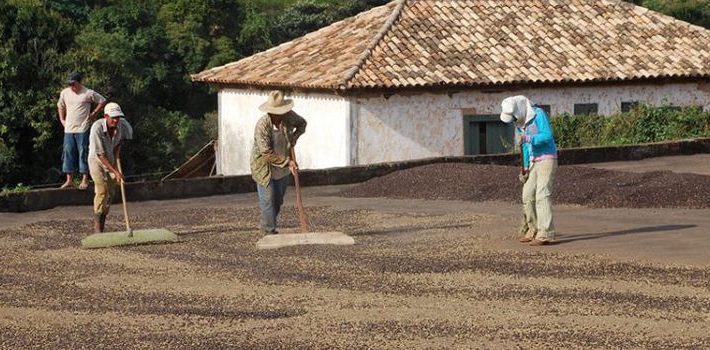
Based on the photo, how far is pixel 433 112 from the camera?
3959cm

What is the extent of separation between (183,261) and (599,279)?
4325 mm

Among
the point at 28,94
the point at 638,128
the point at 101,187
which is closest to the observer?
the point at 101,187

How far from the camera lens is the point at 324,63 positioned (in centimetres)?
4044

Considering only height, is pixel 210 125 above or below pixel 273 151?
above

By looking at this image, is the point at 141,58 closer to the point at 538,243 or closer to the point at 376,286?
the point at 538,243

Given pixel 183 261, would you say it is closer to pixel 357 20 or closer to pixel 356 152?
pixel 356 152

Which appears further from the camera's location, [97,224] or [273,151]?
[97,224]

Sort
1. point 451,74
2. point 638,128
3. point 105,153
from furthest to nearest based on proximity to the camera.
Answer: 1. point 451,74
2. point 638,128
3. point 105,153

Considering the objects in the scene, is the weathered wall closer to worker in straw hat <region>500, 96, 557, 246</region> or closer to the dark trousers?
the dark trousers

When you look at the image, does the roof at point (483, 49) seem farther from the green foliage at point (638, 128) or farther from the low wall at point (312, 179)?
the low wall at point (312, 179)

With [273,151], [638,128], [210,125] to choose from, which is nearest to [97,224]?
[273,151]

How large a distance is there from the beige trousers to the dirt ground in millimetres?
270

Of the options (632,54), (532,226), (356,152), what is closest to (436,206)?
(532,226)

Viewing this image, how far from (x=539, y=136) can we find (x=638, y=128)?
18.3 meters
